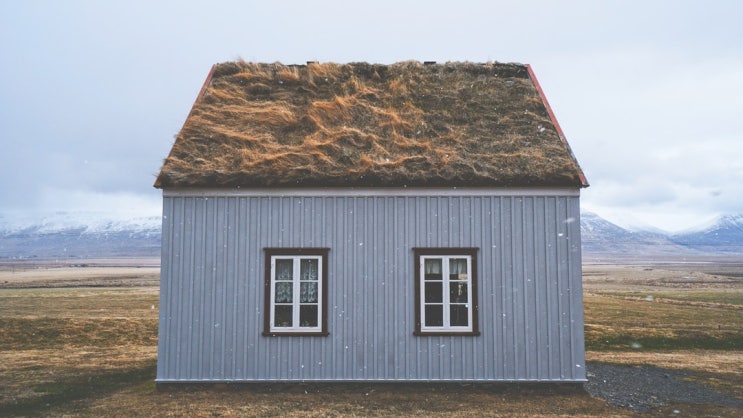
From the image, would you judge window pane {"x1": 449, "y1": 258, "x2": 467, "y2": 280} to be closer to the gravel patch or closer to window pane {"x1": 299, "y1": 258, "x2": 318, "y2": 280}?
window pane {"x1": 299, "y1": 258, "x2": 318, "y2": 280}

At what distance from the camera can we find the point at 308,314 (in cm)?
1117

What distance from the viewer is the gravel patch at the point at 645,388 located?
10.8 m

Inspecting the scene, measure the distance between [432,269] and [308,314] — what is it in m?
2.77

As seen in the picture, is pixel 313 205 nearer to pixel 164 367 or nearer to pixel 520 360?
pixel 164 367

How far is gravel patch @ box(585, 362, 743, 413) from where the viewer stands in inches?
423

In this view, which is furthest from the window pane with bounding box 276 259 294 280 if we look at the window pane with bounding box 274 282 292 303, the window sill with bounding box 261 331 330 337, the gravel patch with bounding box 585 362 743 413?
the gravel patch with bounding box 585 362 743 413

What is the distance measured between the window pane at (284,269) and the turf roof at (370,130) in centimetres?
165

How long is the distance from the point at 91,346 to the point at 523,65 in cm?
1675

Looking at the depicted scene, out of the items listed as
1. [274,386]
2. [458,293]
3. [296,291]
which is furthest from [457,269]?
→ [274,386]

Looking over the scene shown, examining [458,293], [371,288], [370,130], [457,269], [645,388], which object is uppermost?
[370,130]

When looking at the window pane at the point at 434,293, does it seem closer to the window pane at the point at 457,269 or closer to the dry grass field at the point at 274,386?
the window pane at the point at 457,269

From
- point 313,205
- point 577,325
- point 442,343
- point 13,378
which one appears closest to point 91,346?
point 13,378

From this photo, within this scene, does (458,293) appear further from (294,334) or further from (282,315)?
(282,315)

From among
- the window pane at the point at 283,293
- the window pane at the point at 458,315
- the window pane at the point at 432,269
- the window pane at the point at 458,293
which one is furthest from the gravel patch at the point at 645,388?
the window pane at the point at 283,293
